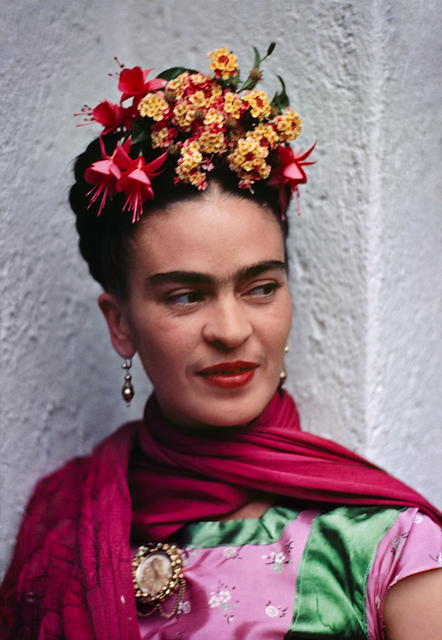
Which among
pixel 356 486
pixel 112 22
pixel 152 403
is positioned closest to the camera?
pixel 356 486

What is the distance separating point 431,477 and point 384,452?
7.0 inches

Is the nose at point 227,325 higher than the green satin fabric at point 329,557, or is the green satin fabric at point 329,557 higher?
the nose at point 227,325

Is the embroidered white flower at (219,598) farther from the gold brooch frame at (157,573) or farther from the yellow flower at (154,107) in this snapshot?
the yellow flower at (154,107)

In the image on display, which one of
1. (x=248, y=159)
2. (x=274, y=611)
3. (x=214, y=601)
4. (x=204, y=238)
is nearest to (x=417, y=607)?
(x=274, y=611)

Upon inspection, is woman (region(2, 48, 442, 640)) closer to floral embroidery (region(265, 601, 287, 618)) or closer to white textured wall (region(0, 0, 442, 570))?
floral embroidery (region(265, 601, 287, 618))

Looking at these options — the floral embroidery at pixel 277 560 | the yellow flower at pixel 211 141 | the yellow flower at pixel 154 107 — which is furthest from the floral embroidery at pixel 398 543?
the yellow flower at pixel 154 107

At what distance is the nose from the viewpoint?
3.22ft

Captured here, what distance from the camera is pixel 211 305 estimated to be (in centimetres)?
102

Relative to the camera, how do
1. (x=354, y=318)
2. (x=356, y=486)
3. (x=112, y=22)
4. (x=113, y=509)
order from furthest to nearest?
(x=112, y=22) < (x=354, y=318) < (x=113, y=509) < (x=356, y=486)

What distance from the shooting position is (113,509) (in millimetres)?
1107

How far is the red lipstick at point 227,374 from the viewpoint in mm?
Result: 1019

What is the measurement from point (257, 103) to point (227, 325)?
1.32ft

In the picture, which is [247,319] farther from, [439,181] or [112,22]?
[112,22]

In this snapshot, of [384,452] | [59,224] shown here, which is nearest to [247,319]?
[384,452]
